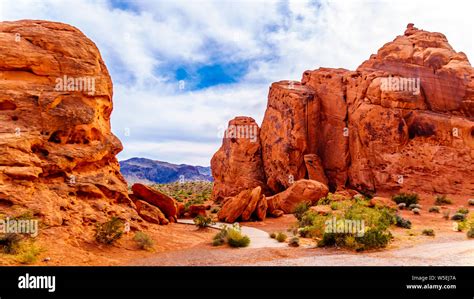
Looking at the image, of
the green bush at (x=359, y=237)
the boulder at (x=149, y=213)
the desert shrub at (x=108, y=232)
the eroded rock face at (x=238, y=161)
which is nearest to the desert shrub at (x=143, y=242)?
the desert shrub at (x=108, y=232)

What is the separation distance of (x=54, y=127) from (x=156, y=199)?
952 centimetres

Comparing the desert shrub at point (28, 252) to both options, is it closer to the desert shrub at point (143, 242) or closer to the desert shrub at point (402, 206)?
the desert shrub at point (143, 242)

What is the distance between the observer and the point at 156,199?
22.3m

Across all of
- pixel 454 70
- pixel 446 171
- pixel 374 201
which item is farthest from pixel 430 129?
pixel 374 201

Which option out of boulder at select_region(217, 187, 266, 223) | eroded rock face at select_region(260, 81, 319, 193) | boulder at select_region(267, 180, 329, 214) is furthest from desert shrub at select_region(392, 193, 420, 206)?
boulder at select_region(217, 187, 266, 223)

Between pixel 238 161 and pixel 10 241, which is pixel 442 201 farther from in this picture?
pixel 10 241

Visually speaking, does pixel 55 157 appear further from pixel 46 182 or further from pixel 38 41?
pixel 38 41

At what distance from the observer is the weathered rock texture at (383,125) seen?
2902cm

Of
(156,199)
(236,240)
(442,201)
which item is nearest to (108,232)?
(236,240)

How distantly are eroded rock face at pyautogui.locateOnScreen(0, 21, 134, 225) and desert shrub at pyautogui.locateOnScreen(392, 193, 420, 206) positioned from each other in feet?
74.5

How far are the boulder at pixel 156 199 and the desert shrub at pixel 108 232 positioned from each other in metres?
8.81

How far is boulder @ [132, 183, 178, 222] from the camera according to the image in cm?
2178

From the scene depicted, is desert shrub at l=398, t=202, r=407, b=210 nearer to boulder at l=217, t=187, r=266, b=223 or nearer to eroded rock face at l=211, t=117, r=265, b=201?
boulder at l=217, t=187, r=266, b=223
